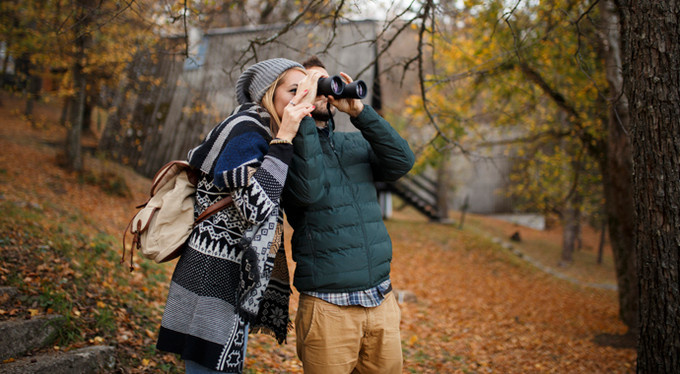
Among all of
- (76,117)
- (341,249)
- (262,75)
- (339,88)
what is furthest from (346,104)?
(76,117)

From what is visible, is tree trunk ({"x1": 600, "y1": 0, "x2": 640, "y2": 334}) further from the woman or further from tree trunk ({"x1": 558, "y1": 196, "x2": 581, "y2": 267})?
tree trunk ({"x1": 558, "y1": 196, "x2": 581, "y2": 267})

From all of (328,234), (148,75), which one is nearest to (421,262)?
(148,75)

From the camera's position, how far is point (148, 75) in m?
10.5

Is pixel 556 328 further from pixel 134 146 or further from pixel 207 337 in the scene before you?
pixel 134 146

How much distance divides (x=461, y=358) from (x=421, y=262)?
18.5 ft

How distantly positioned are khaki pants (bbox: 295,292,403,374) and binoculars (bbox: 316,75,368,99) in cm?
90

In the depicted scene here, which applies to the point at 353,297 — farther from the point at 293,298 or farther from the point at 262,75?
the point at 293,298

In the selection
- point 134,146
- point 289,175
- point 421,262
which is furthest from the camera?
point 134,146

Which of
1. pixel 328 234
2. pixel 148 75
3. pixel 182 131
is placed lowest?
pixel 328 234

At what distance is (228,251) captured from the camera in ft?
5.78

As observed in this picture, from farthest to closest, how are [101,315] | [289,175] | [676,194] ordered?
[101,315] < [676,194] < [289,175]

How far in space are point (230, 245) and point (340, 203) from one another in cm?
52

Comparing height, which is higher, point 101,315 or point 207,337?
point 207,337

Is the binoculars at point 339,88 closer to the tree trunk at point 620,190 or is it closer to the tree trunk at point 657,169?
the tree trunk at point 657,169
